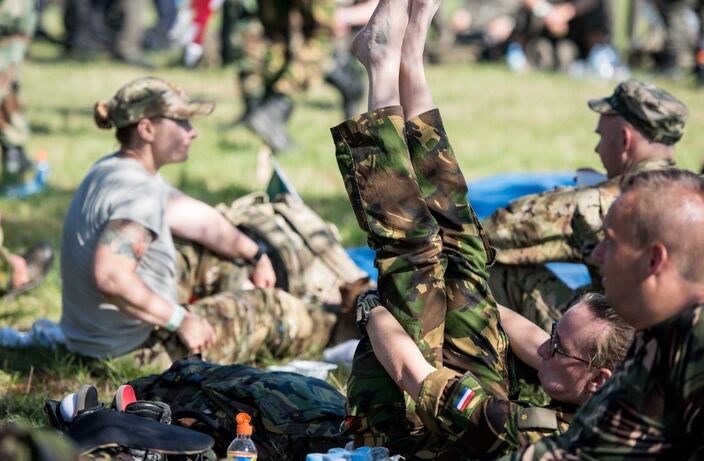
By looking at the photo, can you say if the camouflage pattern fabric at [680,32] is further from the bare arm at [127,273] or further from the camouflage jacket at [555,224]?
the bare arm at [127,273]

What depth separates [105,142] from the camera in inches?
380

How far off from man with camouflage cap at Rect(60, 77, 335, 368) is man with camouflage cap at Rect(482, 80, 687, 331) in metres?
0.92

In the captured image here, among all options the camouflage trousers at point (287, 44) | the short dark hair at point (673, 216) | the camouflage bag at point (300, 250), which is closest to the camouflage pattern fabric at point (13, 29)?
the camouflage trousers at point (287, 44)

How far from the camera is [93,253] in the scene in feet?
14.7

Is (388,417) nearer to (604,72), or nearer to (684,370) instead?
(684,370)

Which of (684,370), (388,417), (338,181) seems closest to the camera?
(684,370)

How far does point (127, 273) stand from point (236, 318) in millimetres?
594

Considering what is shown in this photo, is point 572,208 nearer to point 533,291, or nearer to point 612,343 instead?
point 533,291

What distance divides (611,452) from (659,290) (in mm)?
341

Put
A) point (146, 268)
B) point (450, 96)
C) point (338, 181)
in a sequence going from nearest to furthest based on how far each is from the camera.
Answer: point (146, 268) < point (338, 181) < point (450, 96)

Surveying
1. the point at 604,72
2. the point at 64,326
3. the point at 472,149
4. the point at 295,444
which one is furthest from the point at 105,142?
the point at 604,72

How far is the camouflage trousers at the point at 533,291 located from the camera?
473 centimetres

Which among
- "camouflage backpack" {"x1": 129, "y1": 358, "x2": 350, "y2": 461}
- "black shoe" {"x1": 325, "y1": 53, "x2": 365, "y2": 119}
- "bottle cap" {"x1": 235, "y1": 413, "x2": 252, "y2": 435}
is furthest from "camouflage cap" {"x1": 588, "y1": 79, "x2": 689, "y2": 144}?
"black shoe" {"x1": 325, "y1": 53, "x2": 365, "y2": 119}

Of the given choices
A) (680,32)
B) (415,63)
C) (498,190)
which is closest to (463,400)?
(415,63)
